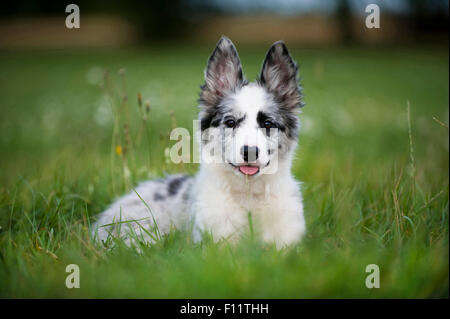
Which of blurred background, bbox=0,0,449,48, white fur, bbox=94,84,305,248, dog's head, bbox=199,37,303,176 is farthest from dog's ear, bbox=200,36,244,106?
blurred background, bbox=0,0,449,48

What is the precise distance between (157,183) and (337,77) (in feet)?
44.7

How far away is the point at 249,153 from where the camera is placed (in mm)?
2838

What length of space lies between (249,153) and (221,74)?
0.94 m

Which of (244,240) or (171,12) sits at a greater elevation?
(171,12)

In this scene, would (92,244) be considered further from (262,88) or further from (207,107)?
Answer: (262,88)

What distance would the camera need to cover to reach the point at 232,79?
3406mm

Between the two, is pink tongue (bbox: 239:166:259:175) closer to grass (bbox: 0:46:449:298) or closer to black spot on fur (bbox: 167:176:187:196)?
grass (bbox: 0:46:449:298)

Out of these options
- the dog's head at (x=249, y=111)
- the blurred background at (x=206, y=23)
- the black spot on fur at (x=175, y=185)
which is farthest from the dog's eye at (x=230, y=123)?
the blurred background at (x=206, y=23)

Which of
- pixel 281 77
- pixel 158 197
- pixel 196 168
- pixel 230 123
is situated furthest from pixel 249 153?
pixel 196 168

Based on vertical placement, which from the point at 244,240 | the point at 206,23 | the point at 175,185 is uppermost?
the point at 206,23

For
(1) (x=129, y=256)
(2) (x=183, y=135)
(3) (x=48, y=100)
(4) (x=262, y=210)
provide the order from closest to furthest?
(1) (x=129, y=256), (4) (x=262, y=210), (2) (x=183, y=135), (3) (x=48, y=100)

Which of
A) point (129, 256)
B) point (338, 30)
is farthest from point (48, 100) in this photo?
point (338, 30)

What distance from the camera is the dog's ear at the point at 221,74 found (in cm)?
327

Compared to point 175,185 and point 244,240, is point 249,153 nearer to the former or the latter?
point 244,240
